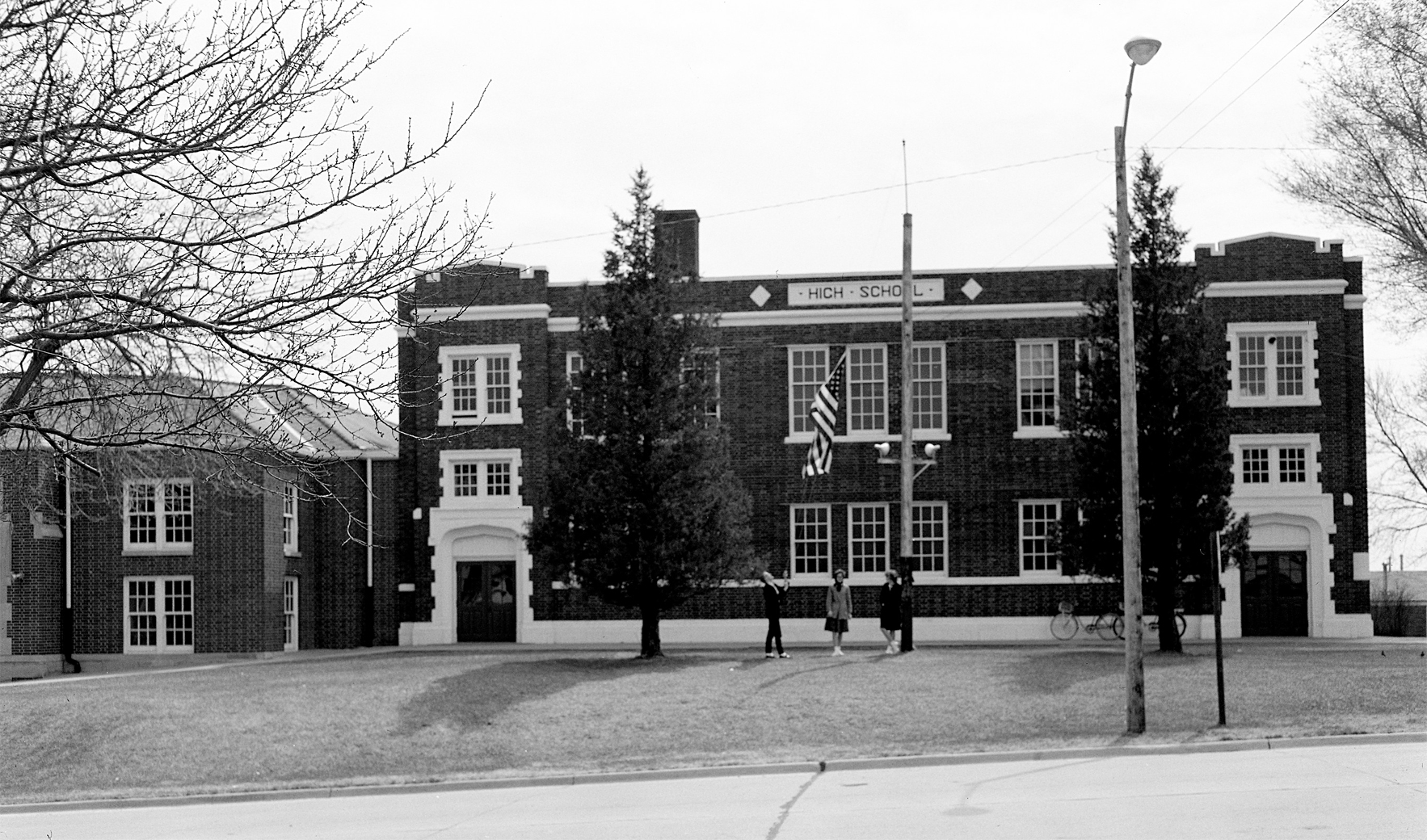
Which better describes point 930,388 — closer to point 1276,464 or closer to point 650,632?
point 1276,464

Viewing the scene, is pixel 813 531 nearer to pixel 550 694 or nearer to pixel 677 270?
pixel 677 270

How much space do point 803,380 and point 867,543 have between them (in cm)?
445

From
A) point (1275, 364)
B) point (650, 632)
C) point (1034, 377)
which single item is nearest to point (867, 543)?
point (1034, 377)

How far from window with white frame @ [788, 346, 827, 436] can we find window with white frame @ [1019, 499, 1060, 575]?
19.2 ft

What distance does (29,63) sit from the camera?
27.2 ft

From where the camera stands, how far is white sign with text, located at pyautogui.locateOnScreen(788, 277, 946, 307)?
3916 centimetres

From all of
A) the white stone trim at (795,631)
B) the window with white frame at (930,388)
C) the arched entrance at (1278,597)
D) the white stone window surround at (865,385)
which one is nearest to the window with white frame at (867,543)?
the white stone trim at (795,631)

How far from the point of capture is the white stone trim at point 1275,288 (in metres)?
38.0

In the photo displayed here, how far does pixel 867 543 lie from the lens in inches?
1544

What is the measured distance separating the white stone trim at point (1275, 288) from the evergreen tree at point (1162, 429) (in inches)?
→ 302

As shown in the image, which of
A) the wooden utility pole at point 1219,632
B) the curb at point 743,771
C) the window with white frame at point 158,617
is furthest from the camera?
the window with white frame at point 158,617

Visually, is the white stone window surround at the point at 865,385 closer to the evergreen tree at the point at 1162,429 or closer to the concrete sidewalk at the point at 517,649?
the concrete sidewalk at the point at 517,649

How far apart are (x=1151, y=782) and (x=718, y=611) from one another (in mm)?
24092

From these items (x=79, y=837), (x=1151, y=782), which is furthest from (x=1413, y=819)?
(x=79, y=837)
